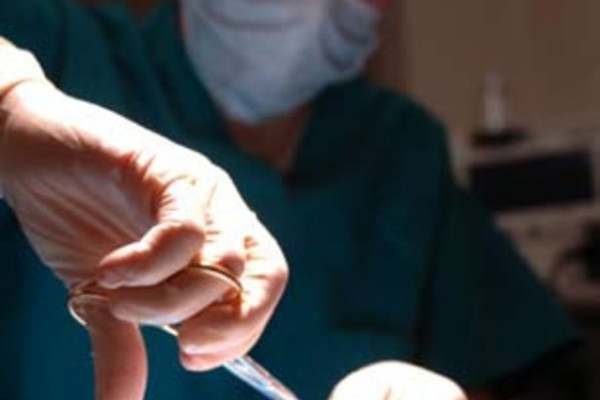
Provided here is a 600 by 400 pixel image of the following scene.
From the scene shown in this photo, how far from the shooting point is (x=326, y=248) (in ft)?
3.07

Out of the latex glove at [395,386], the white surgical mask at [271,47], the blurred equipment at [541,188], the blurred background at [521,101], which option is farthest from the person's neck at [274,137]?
the blurred equipment at [541,188]

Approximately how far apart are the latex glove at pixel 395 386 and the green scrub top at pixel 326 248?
63mm

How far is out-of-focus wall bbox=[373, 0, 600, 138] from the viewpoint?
179cm

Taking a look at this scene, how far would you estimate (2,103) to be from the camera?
1.69 ft

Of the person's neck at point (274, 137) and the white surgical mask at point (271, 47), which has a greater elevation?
the white surgical mask at point (271, 47)

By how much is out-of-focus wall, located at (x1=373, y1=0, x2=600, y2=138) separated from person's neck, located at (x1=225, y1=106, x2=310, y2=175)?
733mm

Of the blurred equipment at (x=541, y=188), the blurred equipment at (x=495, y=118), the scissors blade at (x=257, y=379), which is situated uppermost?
the scissors blade at (x=257, y=379)

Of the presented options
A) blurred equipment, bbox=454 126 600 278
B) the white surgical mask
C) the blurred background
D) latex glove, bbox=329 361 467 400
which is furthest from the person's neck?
blurred equipment, bbox=454 126 600 278

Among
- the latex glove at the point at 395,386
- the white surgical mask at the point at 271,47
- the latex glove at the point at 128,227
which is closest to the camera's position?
the latex glove at the point at 128,227

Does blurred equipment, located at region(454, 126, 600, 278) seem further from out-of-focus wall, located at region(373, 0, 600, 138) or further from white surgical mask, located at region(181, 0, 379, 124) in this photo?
white surgical mask, located at region(181, 0, 379, 124)

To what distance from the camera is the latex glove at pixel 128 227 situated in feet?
1.41

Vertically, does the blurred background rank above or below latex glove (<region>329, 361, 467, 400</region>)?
below

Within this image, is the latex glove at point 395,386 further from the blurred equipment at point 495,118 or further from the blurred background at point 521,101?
the blurred equipment at point 495,118

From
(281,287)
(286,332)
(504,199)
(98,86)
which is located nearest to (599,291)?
(504,199)
